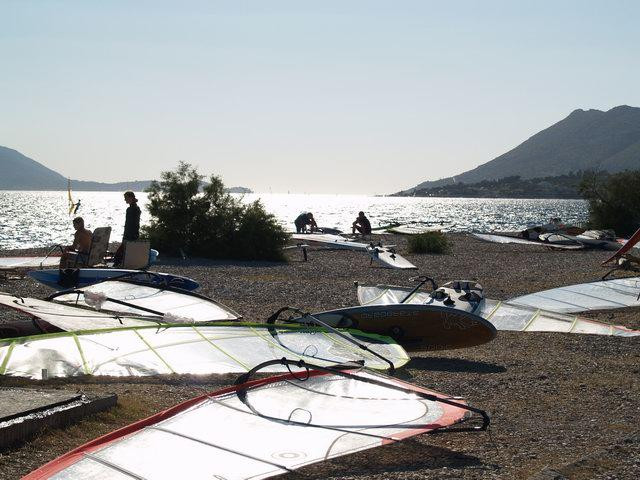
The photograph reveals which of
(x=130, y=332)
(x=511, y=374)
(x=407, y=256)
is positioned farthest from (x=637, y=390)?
(x=407, y=256)

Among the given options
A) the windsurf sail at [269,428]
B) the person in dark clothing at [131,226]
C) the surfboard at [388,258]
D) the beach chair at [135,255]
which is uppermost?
the person in dark clothing at [131,226]

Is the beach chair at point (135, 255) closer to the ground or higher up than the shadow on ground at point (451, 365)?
higher up

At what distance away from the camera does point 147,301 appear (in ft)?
37.7

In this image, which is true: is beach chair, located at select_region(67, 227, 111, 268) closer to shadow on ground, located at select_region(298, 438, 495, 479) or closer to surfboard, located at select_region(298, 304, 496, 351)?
surfboard, located at select_region(298, 304, 496, 351)

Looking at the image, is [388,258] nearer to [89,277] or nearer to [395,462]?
[89,277]

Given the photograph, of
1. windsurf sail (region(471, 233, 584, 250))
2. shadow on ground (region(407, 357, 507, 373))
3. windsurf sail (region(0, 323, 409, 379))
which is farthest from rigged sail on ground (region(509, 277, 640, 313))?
windsurf sail (region(471, 233, 584, 250))

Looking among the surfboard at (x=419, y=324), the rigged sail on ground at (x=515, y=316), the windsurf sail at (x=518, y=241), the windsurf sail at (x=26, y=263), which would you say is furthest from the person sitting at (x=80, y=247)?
the windsurf sail at (x=518, y=241)

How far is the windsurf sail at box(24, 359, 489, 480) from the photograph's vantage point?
4.93m

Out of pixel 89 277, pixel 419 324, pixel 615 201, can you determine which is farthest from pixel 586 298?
pixel 615 201

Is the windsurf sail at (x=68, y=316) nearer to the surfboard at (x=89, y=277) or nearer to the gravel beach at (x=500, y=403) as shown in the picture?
the gravel beach at (x=500, y=403)

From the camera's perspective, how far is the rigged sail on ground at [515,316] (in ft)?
41.8

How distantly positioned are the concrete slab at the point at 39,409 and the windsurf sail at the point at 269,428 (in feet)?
2.49

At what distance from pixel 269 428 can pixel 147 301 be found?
6.09m

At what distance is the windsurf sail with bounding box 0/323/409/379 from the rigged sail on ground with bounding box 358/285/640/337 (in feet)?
11.8
